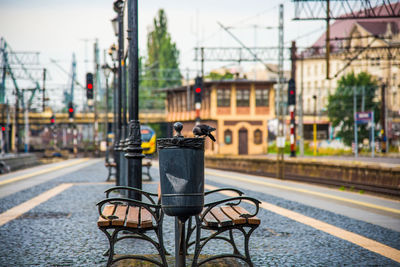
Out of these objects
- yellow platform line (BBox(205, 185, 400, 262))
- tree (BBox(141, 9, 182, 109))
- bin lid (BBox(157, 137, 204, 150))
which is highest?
tree (BBox(141, 9, 182, 109))

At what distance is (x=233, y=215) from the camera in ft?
16.7

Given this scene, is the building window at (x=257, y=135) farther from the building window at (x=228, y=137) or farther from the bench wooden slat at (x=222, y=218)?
the bench wooden slat at (x=222, y=218)

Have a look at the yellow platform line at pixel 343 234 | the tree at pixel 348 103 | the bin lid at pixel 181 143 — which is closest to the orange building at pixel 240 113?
the tree at pixel 348 103

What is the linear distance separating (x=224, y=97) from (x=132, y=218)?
50.0m

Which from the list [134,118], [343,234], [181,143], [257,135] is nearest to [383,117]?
[257,135]

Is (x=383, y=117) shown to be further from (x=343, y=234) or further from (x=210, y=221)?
(x=210, y=221)

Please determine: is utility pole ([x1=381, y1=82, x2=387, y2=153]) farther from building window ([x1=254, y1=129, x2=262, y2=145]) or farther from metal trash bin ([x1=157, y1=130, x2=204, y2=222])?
metal trash bin ([x1=157, y1=130, x2=204, y2=222])

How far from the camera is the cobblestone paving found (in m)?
5.90

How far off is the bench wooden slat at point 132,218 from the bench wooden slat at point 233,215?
0.85 meters

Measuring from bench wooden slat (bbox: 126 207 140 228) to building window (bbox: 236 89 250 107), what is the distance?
49511mm

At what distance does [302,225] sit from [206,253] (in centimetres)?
259

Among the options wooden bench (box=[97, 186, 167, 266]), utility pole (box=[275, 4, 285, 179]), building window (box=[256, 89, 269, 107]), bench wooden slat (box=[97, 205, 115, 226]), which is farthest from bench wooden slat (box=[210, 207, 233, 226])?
building window (box=[256, 89, 269, 107])

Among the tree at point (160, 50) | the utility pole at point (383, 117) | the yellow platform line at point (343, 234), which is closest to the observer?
the yellow platform line at point (343, 234)

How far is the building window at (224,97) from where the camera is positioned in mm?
54531
